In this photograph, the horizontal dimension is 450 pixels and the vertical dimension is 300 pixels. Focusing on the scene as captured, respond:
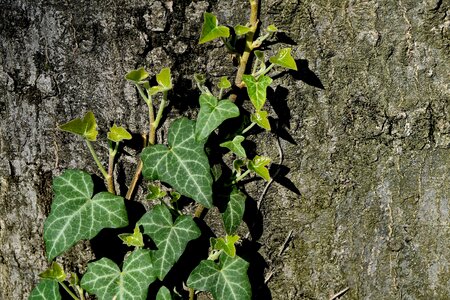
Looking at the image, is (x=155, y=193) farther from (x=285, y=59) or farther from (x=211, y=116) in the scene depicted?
(x=285, y=59)

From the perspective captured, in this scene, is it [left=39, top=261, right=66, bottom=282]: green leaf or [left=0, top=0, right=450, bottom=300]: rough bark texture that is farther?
[left=39, top=261, right=66, bottom=282]: green leaf

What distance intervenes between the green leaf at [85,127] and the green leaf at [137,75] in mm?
138

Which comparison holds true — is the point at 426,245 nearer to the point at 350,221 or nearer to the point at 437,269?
the point at 437,269

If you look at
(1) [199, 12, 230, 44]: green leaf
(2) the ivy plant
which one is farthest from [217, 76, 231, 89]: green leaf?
(1) [199, 12, 230, 44]: green leaf

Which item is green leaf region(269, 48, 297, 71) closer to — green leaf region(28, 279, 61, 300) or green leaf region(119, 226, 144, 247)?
green leaf region(119, 226, 144, 247)

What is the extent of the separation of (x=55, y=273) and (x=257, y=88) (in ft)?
2.37

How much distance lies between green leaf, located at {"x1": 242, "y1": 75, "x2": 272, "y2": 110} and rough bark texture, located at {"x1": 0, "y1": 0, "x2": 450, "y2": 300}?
2.6 inches

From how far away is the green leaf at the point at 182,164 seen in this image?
4.20 ft

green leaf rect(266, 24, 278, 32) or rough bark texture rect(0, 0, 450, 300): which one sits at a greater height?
green leaf rect(266, 24, 278, 32)

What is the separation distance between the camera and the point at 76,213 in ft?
4.33

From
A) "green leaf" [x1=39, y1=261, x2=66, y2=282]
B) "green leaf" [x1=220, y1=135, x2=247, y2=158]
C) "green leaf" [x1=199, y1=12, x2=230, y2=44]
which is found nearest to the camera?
"green leaf" [x1=199, y1=12, x2=230, y2=44]

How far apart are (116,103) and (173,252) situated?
15.6 inches

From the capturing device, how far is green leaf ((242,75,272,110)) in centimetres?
126

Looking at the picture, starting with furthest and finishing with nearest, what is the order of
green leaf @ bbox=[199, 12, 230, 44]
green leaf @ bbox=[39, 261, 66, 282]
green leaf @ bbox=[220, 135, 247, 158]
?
green leaf @ bbox=[39, 261, 66, 282]
green leaf @ bbox=[220, 135, 247, 158]
green leaf @ bbox=[199, 12, 230, 44]
